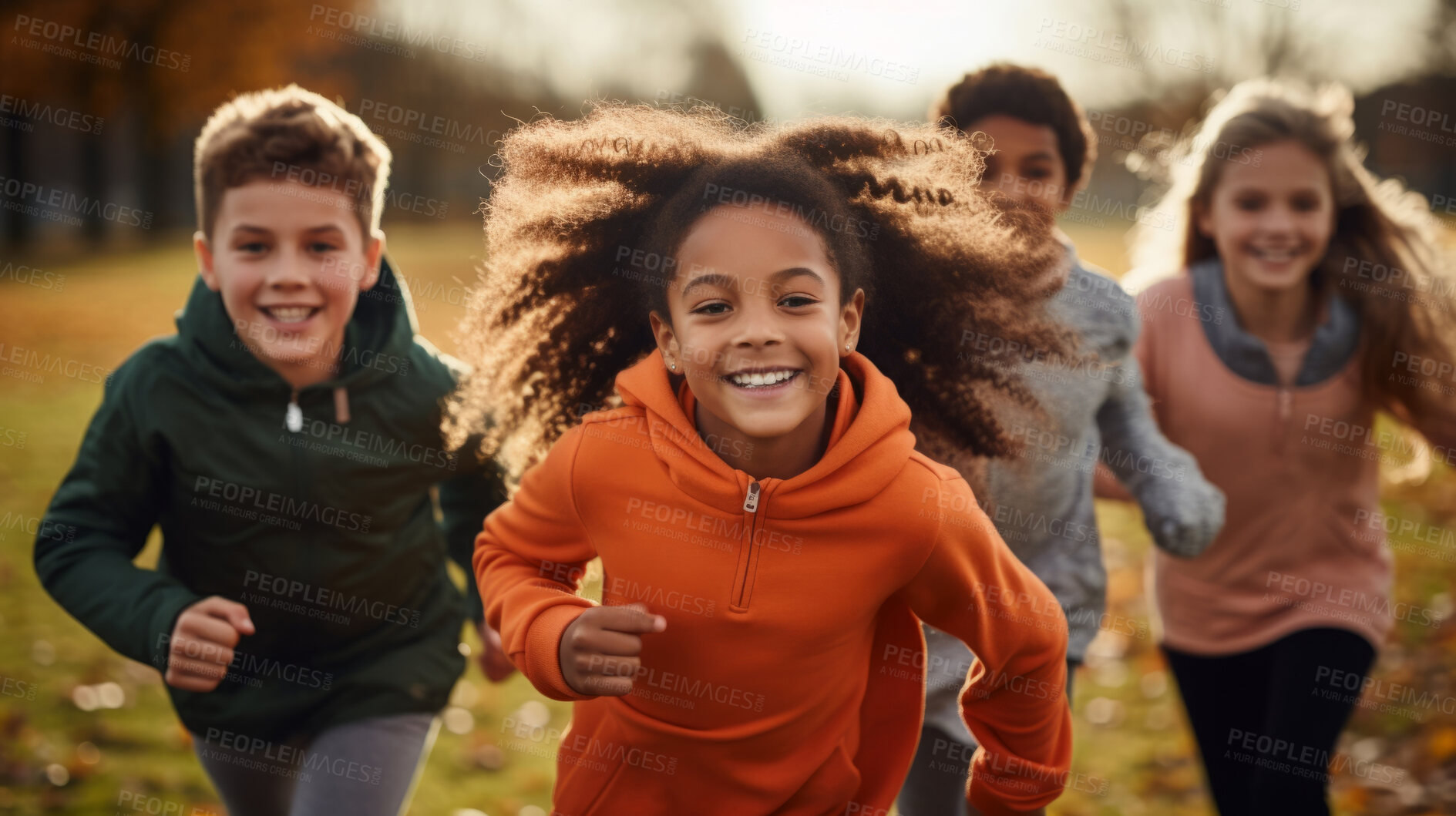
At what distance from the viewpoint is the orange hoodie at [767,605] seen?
2191mm

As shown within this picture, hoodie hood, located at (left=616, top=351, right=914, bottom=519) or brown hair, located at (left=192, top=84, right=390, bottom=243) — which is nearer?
hoodie hood, located at (left=616, top=351, right=914, bottom=519)

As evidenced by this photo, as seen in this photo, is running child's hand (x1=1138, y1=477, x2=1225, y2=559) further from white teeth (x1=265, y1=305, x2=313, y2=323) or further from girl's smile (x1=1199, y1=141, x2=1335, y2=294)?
white teeth (x1=265, y1=305, x2=313, y2=323)

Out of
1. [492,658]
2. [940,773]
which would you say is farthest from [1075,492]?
[492,658]

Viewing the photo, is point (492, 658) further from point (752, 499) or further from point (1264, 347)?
point (1264, 347)

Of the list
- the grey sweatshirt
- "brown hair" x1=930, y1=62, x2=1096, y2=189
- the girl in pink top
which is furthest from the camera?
the girl in pink top

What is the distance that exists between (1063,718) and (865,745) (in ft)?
1.46

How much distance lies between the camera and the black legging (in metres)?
3.15

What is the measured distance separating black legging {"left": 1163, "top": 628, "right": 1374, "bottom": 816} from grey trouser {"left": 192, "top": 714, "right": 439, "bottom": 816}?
2411 mm

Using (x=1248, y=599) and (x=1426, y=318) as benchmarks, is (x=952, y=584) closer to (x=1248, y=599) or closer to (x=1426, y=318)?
(x=1248, y=599)

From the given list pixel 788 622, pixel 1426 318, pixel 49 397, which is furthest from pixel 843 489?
pixel 49 397

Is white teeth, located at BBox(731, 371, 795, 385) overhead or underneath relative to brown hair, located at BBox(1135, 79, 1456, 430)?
underneath

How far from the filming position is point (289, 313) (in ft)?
9.30

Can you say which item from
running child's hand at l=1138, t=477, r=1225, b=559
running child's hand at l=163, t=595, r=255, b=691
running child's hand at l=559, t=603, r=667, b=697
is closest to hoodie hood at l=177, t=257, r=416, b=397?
running child's hand at l=163, t=595, r=255, b=691

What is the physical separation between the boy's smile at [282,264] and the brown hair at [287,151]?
38mm
